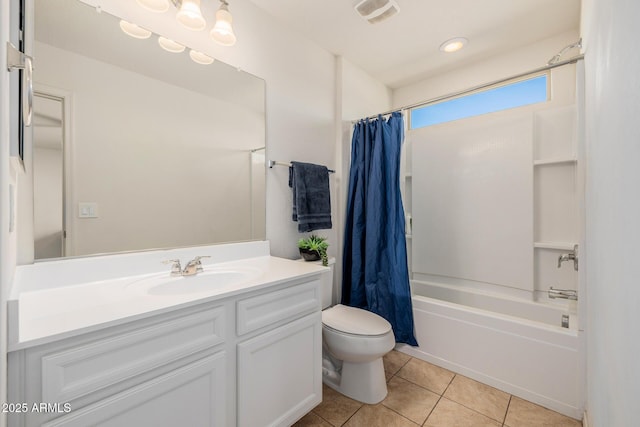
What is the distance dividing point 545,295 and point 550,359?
66 centimetres

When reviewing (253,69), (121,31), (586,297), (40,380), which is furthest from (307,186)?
(586,297)

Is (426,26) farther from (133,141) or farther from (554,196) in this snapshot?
(133,141)

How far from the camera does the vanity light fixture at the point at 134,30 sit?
124 centimetres

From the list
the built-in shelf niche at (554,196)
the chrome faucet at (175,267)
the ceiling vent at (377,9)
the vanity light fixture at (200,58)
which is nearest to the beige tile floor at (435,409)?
the built-in shelf niche at (554,196)

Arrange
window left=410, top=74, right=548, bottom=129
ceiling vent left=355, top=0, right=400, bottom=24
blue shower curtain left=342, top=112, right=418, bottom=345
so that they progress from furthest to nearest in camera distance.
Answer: window left=410, top=74, right=548, bottom=129, blue shower curtain left=342, top=112, right=418, bottom=345, ceiling vent left=355, top=0, right=400, bottom=24

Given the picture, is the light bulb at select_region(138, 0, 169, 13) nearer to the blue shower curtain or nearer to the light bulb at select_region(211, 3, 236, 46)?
the light bulb at select_region(211, 3, 236, 46)

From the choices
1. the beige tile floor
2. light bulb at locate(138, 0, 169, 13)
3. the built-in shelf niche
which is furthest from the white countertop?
the built-in shelf niche

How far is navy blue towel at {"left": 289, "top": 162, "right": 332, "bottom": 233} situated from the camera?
1.85m

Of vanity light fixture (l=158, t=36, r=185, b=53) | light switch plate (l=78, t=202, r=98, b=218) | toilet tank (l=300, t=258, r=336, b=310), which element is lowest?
toilet tank (l=300, t=258, r=336, b=310)

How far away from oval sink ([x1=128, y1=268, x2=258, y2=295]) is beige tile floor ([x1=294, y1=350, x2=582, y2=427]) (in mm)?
838

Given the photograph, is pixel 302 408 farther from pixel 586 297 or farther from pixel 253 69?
pixel 253 69

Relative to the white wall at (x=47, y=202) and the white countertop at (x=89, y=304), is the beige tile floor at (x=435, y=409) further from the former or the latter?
the white wall at (x=47, y=202)

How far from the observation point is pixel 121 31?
1.24 m

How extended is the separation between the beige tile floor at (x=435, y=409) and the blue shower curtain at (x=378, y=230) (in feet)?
1.19
